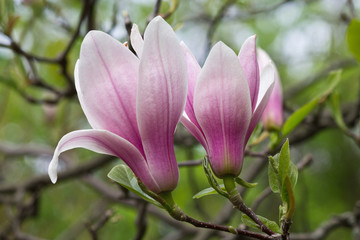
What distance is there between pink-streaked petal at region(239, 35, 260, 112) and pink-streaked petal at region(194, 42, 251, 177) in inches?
1.3

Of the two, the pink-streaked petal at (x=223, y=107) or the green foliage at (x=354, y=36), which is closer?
the pink-streaked petal at (x=223, y=107)

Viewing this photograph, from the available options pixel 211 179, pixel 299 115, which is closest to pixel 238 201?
pixel 211 179

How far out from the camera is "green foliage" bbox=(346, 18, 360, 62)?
67cm

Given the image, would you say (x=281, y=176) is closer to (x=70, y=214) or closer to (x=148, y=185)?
(x=148, y=185)

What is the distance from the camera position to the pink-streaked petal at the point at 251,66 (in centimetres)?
48

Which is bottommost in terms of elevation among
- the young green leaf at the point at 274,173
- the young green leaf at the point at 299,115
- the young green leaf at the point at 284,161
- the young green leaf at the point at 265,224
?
the young green leaf at the point at 299,115

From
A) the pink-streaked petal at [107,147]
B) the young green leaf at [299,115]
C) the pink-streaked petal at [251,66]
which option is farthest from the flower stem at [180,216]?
the young green leaf at [299,115]

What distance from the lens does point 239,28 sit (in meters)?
2.47

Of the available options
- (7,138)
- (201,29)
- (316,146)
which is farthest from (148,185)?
(7,138)

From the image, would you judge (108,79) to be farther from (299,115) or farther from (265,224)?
(299,115)

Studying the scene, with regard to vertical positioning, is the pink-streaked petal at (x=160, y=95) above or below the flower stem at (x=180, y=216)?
above

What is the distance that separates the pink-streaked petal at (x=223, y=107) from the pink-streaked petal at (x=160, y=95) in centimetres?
2

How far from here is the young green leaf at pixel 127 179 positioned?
484 millimetres

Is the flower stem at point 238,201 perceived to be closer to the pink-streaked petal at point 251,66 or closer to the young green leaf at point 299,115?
the pink-streaked petal at point 251,66
